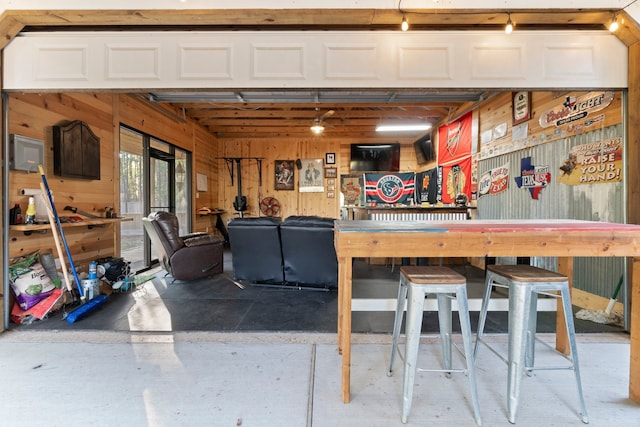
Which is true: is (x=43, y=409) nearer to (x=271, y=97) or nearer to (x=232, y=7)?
(x=232, y=7)

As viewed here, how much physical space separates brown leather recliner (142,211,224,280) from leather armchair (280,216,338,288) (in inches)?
49.9

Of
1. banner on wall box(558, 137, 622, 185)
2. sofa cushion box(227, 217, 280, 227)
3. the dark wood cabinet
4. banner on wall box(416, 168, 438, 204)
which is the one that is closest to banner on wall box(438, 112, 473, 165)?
banner on wall box(416, 168, 438, 204)

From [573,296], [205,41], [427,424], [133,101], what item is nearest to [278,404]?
[427,424]

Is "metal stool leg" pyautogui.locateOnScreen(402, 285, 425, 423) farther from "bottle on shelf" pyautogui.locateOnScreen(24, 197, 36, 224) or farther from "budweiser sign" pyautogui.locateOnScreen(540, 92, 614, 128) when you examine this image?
"bottle on shelf" pyautogui.locateOnScreen(24, 197, 36, 224)

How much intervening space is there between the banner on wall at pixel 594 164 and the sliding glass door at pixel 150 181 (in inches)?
228

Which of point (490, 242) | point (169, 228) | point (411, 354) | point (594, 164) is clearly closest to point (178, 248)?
point (169, 228)

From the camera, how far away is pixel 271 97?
423 centimetres

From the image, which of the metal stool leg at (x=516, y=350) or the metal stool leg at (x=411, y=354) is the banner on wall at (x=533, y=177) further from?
the metal stool leg at (x=411, y=354)

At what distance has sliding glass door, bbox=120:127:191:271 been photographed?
444 centimetres

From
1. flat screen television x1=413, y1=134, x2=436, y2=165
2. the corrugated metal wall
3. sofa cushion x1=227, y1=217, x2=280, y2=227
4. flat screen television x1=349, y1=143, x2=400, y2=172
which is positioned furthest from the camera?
flat screen television x1=349, y1=143, x2=400, y2=172

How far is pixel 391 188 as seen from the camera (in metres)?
6.34

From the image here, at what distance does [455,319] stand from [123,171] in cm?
493

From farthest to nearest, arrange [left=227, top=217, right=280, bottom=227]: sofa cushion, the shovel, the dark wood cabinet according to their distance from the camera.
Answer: [left=227, top=217, right=280, bottom=227]: sofa cushion, the shovel, the dark wood cabinet

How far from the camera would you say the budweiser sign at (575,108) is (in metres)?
2.68
